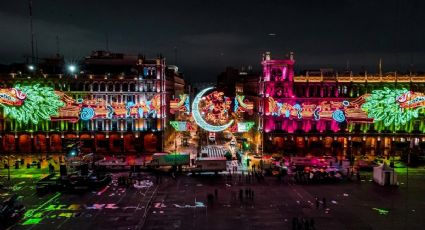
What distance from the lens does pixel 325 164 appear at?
233ft

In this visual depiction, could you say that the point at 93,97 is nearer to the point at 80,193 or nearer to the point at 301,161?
the point at 80,193

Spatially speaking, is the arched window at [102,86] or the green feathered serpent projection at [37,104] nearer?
the green feathered serpent projection at [37,104]

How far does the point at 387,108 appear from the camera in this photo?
85062mm

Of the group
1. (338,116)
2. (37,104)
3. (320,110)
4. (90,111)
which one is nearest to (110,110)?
(90,111)

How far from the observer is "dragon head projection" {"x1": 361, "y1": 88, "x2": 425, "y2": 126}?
83.6 meters

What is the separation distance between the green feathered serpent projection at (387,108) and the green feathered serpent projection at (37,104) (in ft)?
198

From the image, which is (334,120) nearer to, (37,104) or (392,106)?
(392,106)

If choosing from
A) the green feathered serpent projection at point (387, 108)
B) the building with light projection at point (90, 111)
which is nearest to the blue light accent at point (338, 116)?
the green feathered serpent projection at point (387, 108)

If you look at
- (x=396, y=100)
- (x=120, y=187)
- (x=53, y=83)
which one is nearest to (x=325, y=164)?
(x=396, y=100)

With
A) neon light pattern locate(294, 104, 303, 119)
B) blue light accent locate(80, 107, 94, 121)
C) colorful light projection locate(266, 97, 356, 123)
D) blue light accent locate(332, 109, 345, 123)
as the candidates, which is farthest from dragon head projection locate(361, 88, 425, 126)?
blue light accent locate(80, 107, 94, 121)

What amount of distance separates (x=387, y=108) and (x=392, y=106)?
1.01m

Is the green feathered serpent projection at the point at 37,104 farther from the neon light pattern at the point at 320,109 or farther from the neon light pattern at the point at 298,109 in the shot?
the neon light pattern at the point at 298,109

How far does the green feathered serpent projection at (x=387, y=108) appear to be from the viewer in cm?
8438

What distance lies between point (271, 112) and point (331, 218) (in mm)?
44049
